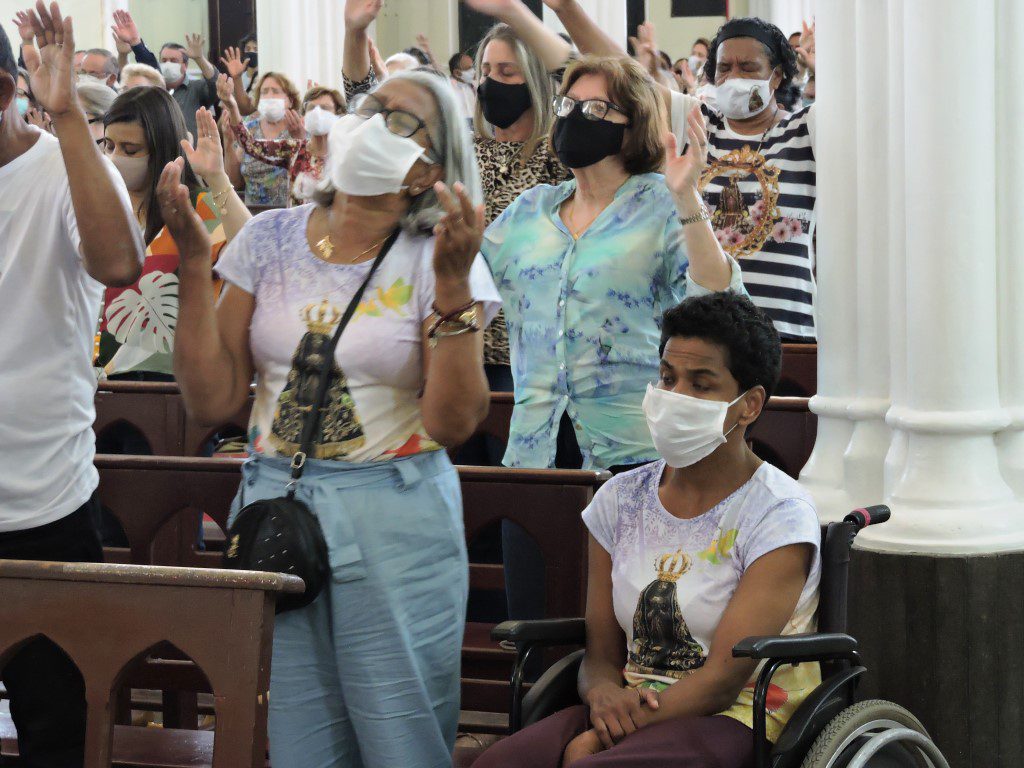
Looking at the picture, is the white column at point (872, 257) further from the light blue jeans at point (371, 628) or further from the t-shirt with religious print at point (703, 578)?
the light blue jeans at point (371, 628)

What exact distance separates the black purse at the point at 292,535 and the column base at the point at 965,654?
65.5 inches

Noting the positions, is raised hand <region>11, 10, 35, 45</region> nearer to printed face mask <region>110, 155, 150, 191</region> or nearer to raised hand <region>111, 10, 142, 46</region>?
printed face mask <region>110, 155, 150, 191</region>

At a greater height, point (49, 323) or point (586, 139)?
point (586, 139)

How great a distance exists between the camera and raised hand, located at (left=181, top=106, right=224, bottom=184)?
2756 millimetres

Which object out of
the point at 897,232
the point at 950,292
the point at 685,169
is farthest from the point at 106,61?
the point at 950,292

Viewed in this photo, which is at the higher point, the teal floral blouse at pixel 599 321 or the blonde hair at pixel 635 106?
the blonde hair at pixel 635 106

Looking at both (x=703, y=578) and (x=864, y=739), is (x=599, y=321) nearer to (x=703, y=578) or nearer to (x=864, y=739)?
(x=703, y=578)

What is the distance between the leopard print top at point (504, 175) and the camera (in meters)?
3.68

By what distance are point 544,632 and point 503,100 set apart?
1.70 metres

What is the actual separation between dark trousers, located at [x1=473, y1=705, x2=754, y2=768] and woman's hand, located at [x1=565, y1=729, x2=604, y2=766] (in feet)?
0.04

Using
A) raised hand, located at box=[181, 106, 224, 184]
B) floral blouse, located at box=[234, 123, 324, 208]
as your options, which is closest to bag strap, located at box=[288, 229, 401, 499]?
raised hand, located at box=[181, 106, 224, 184]

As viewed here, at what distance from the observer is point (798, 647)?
2.21 metres

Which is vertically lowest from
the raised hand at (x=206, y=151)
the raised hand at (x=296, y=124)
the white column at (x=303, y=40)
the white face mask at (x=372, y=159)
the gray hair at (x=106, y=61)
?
the white face mask at (x=372, y=159)

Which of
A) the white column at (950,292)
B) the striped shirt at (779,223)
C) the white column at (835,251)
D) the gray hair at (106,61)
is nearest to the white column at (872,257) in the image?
the white column at (835,251)
